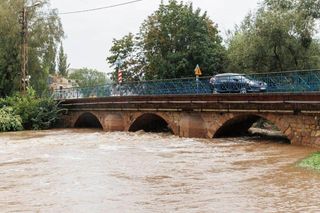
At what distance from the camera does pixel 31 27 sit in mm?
45188

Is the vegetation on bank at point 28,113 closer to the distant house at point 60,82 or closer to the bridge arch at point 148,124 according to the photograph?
the bridge arch at point 148,124

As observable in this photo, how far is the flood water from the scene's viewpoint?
10.4 m

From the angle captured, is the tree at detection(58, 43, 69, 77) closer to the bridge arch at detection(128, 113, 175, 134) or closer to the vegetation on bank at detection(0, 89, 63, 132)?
the vegetation on bank at detection(0, 89, 63, 132)

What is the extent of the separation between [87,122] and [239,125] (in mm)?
17829

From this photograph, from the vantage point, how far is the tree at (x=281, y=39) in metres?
32.3

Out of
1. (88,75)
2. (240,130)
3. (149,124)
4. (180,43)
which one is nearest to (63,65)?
(88,75)

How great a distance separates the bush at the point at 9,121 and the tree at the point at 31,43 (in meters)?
9.30

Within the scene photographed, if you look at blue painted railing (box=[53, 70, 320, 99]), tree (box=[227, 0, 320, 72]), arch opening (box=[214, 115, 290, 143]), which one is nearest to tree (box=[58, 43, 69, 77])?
blue painted railing (box=[53, 70, 320, 99])

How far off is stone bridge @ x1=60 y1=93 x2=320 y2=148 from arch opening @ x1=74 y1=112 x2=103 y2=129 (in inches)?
25.3

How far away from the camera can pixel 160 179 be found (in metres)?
13.4

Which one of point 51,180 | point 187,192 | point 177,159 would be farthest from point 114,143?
→ point 187,192

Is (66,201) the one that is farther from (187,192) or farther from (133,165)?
(133,165)

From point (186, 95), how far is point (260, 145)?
568 centimetres

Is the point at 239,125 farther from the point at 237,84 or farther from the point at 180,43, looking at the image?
the point at 180,43
